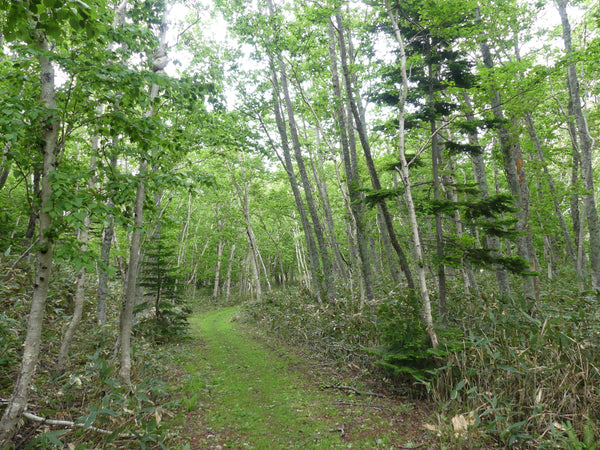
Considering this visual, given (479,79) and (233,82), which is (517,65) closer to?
(479,79)

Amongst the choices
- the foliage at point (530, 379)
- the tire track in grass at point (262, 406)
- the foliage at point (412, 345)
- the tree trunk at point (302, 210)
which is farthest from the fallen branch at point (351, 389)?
the tree trunk at point (302, 210)

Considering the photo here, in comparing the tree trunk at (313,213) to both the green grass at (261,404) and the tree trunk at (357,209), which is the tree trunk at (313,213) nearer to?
the tree trunk at (357,209)

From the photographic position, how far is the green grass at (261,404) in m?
3.99

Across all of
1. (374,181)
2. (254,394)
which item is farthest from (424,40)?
(254,394)

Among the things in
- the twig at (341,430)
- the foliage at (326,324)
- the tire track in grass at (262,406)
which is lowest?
the tire track in grass at (262,406)

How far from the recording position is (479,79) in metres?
5.75

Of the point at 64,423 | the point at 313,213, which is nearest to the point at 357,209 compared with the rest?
the point at 313,213

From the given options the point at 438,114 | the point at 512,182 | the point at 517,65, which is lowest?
the point at 512,182

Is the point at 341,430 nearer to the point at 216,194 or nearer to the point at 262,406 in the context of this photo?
the point at 262,406

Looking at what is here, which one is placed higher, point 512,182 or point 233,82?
point 233,82

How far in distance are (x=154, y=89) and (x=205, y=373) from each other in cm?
608

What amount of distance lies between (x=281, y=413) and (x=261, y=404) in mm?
524

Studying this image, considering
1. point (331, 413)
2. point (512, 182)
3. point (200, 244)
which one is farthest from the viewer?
point (200, 244)

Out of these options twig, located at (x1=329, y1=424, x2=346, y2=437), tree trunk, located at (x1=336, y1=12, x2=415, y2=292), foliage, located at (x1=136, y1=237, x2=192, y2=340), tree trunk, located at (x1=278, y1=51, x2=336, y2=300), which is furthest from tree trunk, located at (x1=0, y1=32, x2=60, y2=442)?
tree trunk, located at (x1=278, y1=51, x2=336, y2=300)
